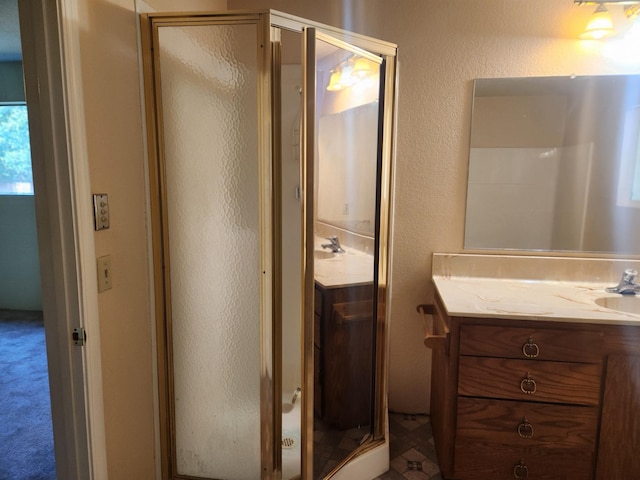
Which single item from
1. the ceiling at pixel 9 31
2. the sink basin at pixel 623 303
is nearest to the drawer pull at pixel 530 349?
the sink basin at pixel 623 303

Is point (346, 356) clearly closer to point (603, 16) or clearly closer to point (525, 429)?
point (525, 429)

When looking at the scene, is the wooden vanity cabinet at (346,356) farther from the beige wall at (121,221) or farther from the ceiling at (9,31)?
the ceiling at (9,31)

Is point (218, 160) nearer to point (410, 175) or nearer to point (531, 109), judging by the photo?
point (410, 175)

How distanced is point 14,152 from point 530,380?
14.5 feet

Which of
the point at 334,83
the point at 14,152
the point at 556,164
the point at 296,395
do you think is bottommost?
the point at 296,395

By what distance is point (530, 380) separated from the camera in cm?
160

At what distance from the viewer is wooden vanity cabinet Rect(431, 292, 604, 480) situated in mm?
1569

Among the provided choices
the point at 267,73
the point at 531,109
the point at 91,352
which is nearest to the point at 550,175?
the point at 531,109

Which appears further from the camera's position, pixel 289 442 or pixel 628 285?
pixel 628 285

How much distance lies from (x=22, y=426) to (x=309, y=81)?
2312mm

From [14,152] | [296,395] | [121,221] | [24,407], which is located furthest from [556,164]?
[14,152]

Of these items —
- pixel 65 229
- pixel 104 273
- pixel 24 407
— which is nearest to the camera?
pixel 65 229

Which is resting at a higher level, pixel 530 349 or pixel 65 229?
→ pixel 65 229

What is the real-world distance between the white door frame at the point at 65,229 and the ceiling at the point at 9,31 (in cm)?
150
